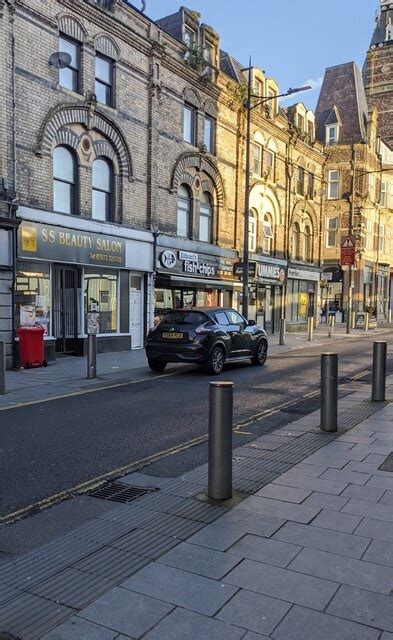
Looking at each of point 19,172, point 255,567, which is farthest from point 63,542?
point 19,172

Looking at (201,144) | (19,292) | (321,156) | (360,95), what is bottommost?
(19,292)

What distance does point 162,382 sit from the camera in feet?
38.0

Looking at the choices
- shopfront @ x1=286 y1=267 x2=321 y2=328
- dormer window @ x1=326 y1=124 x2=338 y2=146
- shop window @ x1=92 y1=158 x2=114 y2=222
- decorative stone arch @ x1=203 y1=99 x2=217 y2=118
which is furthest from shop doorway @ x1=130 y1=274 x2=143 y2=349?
dormer window @ x1=326 y1=124 x2=338 y2=146

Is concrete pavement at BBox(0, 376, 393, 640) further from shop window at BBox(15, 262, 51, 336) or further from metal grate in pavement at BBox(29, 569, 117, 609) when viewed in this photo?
shop window at BBox(15, 262, 51, 336)

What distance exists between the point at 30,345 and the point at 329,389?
9.21m

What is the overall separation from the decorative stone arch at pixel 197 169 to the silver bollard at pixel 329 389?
14882 mm

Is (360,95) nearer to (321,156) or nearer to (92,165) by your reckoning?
(321,156)

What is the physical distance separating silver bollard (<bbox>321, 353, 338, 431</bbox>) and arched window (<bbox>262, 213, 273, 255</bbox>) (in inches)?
850

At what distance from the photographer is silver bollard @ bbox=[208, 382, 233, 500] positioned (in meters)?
4.38

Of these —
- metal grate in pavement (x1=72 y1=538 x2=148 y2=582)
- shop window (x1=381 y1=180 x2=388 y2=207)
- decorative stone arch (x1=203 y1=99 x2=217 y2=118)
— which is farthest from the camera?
shop window (x1=381 y1=180 x2=388 y2=207)

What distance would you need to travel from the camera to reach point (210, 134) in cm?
2297

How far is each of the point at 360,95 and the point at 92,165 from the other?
3353cm

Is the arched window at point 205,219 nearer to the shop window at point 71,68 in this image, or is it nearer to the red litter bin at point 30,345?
the shop window at point 71,68

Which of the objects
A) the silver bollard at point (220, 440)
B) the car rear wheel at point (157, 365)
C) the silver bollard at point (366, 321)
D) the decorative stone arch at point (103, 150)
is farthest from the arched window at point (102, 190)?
the silver bollard at point (366, 321)
